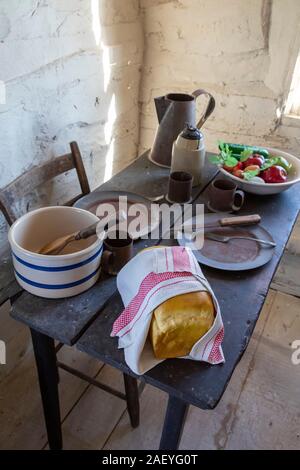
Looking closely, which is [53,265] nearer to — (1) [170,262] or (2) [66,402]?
(1) [170,262]

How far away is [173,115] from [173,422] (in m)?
0.88

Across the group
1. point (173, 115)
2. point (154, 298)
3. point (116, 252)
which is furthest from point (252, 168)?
point (154, 298)

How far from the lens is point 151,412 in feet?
4.11

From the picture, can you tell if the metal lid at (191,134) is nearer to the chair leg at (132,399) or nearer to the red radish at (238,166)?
the red radish at (238,166)

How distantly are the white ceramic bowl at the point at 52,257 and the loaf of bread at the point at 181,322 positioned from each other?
185 millimetres

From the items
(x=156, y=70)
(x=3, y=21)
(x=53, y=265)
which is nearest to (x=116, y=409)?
(x=53, y=265)

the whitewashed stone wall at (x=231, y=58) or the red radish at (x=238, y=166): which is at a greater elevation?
the whitewashed stone wall at (x=231, y=58)

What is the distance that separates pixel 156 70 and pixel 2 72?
2.75 feet

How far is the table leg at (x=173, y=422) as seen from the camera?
66cm

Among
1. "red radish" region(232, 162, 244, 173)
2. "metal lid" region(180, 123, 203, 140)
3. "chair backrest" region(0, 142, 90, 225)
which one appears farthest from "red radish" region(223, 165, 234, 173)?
"chair backrest" region(0, 142, 90, 225)

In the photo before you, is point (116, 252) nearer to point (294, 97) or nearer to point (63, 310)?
point (63, 310)

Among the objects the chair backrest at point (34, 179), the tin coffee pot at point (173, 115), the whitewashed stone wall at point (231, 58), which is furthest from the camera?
the whitewashed stone wall at point (231, 58)

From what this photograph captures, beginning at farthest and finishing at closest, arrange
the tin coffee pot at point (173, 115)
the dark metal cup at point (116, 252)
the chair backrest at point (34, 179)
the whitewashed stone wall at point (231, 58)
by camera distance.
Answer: the whitewashed stone wall at point (231, 58) < the tin coffee pot at point (173, 115) < the chair backrest at point (34, 179) < the dark metal cup at point (116, 252)

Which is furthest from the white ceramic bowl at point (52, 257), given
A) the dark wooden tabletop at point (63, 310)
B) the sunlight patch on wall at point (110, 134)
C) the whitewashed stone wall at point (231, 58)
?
the whitewashed stone wall at point (231, 58)
